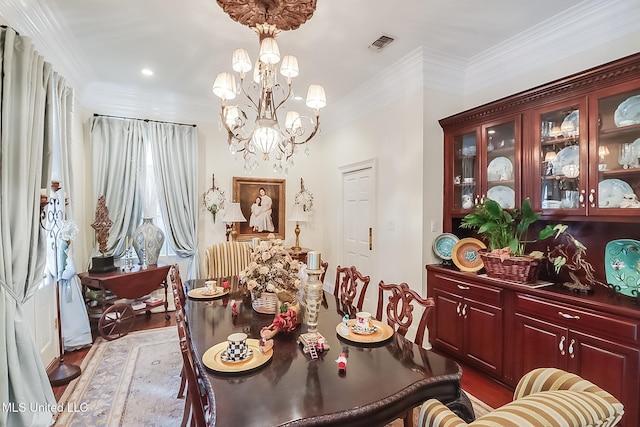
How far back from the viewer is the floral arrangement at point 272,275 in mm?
1974

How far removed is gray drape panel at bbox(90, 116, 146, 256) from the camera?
13.0 feet

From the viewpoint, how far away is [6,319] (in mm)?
1819

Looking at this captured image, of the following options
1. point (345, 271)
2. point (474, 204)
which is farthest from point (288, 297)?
point (474, 204)

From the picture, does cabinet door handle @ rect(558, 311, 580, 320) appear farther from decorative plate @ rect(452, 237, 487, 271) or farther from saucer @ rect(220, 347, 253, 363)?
saucer @ rect(220, 347, 253, 363)

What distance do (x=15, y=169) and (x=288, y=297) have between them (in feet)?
6.22

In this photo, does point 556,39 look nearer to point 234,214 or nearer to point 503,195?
point 503,195

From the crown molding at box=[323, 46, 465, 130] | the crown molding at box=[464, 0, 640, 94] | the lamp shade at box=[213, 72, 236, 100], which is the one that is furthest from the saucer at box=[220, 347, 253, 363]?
the crown molding at box=[464, 0, 640, 94]

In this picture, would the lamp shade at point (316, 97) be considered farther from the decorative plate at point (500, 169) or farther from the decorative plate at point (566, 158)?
the decorative plate at point (566, 158)

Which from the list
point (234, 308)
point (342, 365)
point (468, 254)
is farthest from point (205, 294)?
Answer: point (468, 254)

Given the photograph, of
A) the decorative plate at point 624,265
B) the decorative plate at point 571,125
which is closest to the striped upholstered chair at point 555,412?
the decorative plate at point 624,265

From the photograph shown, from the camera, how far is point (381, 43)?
2957 millimetres

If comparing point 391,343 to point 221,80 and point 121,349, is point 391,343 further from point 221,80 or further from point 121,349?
point 121,349

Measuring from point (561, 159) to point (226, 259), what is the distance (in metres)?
3.43

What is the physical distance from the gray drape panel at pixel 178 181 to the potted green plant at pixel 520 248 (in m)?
3.56
